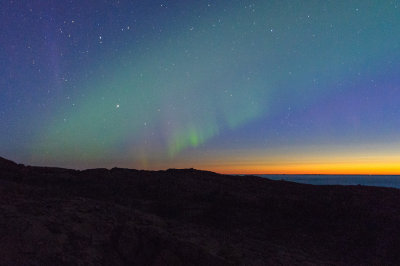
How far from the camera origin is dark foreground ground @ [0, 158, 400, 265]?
7.48 metres

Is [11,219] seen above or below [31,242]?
above

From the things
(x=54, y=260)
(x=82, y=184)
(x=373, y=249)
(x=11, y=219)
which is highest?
(x=82, y=184)

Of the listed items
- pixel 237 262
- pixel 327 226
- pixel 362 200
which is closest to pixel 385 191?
pixel 362 200

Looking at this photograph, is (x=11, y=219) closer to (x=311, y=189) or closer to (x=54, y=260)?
(x=54, y=260)

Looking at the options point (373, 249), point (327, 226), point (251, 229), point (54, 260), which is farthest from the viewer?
point (327, 226)

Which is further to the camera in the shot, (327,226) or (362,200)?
(362,200)

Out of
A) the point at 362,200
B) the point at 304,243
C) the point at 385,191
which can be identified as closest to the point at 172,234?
the point at 304,243

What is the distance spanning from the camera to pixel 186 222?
11.8 metres

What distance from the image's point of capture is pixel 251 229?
12.3m

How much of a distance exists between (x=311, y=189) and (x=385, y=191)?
5130 millimetres

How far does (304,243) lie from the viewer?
11.3 metres

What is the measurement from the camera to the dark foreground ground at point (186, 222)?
24.5 ft

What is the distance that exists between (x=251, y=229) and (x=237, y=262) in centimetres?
445

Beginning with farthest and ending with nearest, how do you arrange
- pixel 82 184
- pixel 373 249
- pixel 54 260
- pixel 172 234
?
pixel 82 184
pixel 373 249
pixel 172 234
pixel 54 260
